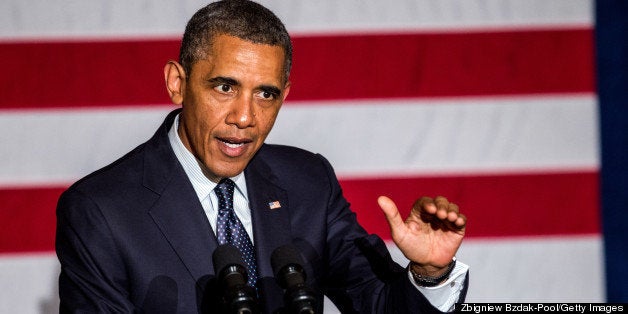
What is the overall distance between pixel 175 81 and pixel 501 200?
1159mm

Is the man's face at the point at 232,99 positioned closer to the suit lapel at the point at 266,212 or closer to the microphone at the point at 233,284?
the suit lapel at the point at 266,212

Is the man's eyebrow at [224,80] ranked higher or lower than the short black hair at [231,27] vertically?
lower

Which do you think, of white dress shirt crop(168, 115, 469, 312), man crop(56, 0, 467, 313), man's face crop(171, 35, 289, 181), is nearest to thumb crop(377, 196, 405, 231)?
man crop(56, 0, 467, 313)

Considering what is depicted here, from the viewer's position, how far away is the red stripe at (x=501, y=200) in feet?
7.36

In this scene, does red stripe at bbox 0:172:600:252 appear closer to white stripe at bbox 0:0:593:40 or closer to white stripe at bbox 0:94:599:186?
white stripe at bbox 0:94:599:186

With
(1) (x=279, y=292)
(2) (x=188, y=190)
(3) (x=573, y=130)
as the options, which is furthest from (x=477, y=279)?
(2) (x=188, y=190)

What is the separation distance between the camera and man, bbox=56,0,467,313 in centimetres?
145

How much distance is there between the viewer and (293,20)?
219 centimetres

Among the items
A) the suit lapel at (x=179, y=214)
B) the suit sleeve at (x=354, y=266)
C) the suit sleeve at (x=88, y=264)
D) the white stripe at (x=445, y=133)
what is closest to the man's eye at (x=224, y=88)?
the suit lapel at (x=179, y=214)

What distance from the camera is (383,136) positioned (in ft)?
7.32

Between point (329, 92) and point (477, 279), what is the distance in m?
0.74

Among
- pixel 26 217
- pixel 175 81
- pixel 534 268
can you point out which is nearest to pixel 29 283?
pixel 26 217

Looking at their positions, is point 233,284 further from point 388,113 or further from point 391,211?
point 388,113

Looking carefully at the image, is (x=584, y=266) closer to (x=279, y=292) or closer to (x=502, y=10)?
(x=502, y=10)
